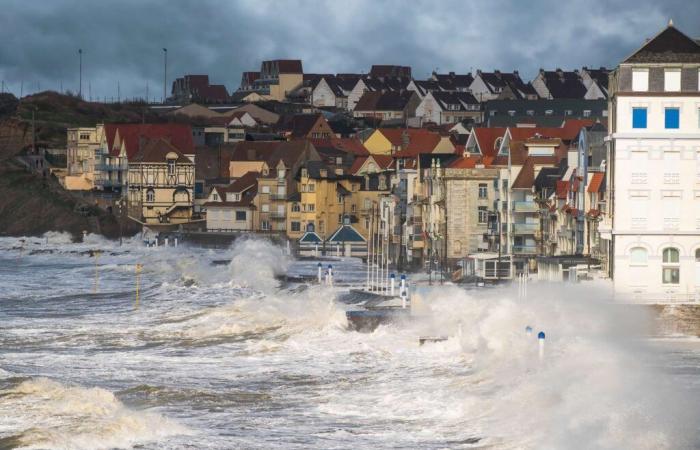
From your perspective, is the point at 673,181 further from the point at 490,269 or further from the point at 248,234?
the point at 248,234

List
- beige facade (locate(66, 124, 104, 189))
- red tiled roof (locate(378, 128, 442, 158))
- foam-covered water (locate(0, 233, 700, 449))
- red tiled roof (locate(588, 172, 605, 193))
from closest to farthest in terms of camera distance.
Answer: foam-covered water (locate(0, 233, 700, 449)) < red tiled roof (locate(588, 172, 605, 193)) < red tiled roof (locate(378, 128, 442, 158)) < beige facade (locate(66, 124, 104, 189))

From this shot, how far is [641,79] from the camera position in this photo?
161 feet

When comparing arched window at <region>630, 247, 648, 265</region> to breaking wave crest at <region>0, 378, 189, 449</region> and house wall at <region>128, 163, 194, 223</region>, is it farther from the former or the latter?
house wall at <region>128, 163, 194, 223</region>

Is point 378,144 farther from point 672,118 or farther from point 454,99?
point 672,118

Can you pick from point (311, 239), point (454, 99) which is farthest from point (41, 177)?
point (311, 239)

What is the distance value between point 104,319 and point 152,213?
65696mm

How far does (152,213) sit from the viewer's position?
408 feet

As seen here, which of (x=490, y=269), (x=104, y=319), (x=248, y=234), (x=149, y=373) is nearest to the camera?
(x=149, y=373)

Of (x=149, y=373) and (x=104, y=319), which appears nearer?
(x=149, y=373)

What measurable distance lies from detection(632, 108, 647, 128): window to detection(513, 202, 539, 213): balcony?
81.6 ft

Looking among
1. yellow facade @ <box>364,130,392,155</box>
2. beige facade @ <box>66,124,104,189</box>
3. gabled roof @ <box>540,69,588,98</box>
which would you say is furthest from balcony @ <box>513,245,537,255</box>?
gabled roof @ <box>540,69,588,98</box>

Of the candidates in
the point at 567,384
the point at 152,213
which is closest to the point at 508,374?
the point at 567,384

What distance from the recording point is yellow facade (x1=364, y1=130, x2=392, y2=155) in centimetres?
12769

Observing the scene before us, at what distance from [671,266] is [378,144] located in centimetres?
8053
